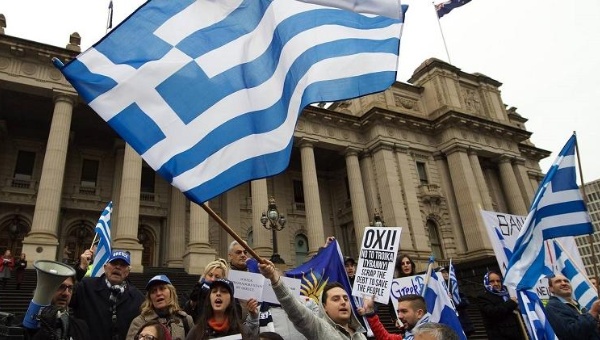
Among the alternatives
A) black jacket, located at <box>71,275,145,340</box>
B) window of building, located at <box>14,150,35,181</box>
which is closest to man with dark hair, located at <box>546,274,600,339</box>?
black jacket, located at <box>71,275,145,340</box>

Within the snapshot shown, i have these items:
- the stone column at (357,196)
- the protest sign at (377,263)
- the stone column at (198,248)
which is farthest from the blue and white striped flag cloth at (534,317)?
the stone column at (357,196)

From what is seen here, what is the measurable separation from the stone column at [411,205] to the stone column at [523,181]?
31.5ft

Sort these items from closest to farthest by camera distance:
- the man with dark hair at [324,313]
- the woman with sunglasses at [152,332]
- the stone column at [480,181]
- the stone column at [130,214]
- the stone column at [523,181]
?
the woman with sunglasses at [152,332] < the man with dark hair at [324,313] < the stone column at [130,214] < the stone column at [480,181] < the stone column at [523,181]

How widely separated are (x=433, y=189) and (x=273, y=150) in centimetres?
2489

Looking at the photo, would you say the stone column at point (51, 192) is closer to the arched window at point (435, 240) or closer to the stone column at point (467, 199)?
the arched window at point (435, 240)

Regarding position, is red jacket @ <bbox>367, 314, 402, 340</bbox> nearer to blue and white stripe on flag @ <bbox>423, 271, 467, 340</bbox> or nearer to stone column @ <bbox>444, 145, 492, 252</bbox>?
blue and white stripe on flag @ <bbox>423, 271, 467, 340</bbox>

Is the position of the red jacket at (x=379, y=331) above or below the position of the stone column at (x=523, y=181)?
below

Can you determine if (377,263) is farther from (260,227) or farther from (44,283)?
(260,227)

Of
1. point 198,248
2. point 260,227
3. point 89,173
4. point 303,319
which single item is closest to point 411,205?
point 260,227

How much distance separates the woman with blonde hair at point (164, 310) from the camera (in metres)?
3.67

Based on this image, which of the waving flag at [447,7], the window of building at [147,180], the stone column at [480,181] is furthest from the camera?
the stone column at [480,181]

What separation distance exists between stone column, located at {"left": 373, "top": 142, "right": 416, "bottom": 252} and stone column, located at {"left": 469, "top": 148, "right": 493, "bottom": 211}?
5.74m

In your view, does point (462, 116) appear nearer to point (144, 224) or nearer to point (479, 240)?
point (479, 240)

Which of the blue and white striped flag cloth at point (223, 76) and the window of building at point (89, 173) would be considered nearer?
the blue and white striped flag cloth at point (223, 76)
